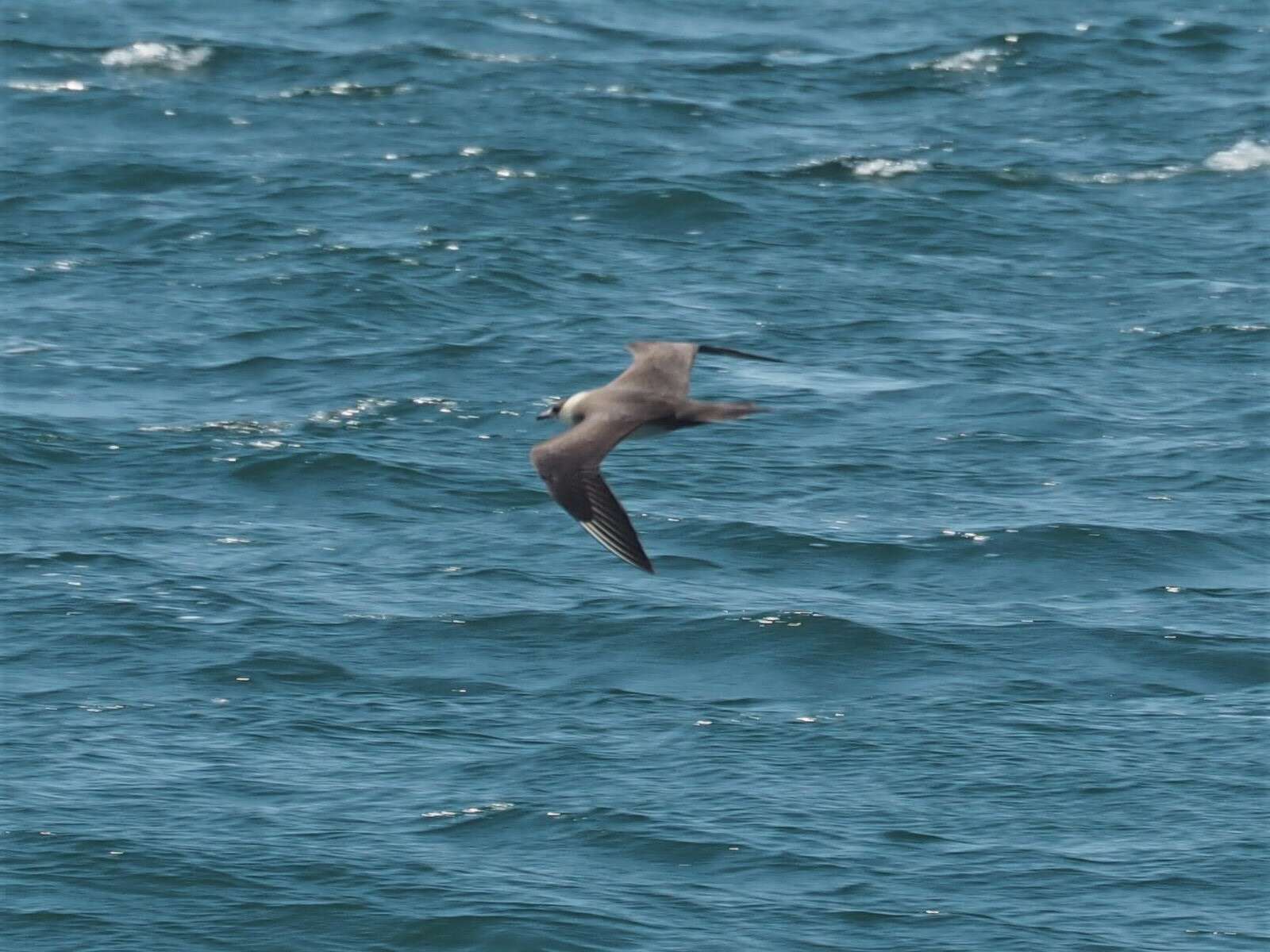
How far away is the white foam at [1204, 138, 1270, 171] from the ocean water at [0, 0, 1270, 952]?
11 centimetres

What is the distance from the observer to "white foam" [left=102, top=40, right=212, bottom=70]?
37344 millimetres

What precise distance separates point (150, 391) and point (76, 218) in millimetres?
5197

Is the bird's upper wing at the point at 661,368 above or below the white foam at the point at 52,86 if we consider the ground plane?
above

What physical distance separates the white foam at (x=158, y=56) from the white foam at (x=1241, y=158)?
1446 centimetres

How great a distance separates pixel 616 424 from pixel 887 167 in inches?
727

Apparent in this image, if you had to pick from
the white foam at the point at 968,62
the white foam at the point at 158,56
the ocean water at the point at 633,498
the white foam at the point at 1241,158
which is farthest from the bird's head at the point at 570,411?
the white foam at the point at 158,56

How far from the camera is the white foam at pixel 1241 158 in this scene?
3334 centimetres

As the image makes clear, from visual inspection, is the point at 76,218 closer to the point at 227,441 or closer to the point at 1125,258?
the point at 227,441

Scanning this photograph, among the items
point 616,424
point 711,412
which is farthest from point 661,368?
point 711,412

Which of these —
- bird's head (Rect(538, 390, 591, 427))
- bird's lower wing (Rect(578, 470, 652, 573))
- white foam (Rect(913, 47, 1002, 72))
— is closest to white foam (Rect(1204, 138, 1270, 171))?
white foam (Rect(913, 47, 1002, 72))

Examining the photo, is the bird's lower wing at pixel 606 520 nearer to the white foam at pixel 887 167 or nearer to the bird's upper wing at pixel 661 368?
the bird's upper wing at pixel 661 368

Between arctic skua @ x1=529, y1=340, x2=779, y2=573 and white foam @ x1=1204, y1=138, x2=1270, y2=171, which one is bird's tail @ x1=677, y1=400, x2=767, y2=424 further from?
white foam @ x1=1204, y1=138, x2=1270, y2=171

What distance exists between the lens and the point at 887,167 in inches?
1305

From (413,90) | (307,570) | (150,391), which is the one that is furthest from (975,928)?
(413,90)
